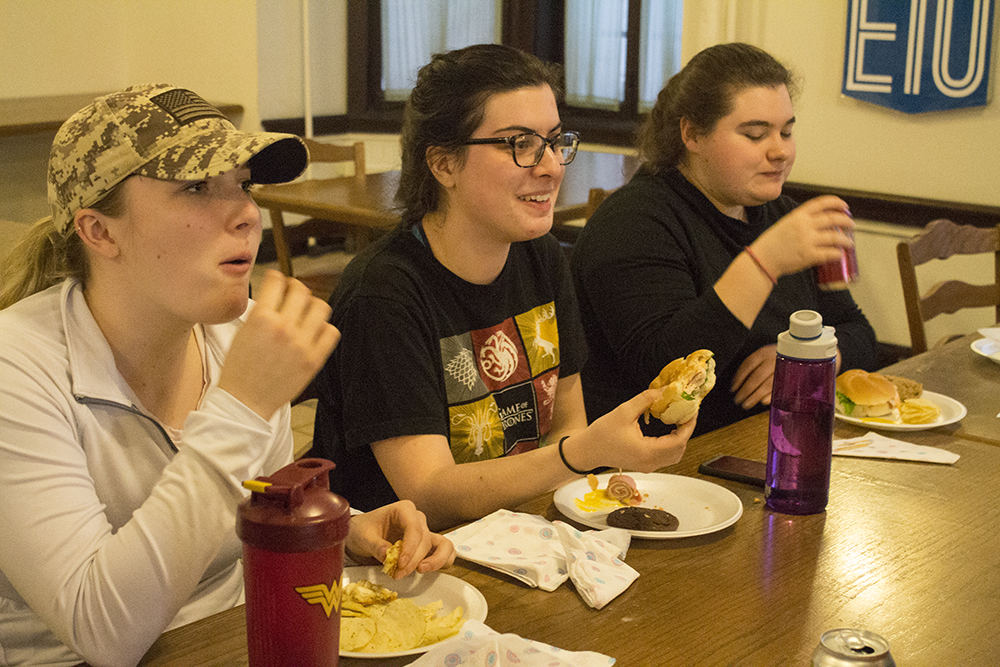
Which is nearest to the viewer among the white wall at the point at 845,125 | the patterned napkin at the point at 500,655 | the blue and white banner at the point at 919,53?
the patterned napkin at the point at 500,655

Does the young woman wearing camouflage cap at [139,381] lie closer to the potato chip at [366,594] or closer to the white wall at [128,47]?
the potato chip at [366,594]

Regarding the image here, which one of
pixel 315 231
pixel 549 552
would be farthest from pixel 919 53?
pixel 549 552

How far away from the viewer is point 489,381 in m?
1.71

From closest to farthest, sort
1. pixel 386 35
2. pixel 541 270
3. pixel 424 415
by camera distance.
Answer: pixel 424 415
pixel 541 270
pixel 386 35

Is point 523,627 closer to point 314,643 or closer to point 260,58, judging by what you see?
point 314,643

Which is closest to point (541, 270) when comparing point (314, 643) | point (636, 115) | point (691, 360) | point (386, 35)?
point (691, 360)

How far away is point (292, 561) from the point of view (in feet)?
2.71

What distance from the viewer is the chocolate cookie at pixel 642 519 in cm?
137

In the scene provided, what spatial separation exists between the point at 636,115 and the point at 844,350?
3547 millimetres

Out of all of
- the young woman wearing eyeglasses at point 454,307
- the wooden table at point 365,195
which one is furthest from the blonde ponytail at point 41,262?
the wooden table at point 365,195

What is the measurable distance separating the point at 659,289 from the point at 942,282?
1.30 metres

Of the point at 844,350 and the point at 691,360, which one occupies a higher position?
the point at 691,360

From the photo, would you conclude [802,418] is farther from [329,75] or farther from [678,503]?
[329,75]

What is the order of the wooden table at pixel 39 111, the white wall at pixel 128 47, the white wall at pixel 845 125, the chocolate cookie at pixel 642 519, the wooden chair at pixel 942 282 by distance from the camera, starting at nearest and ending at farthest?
1. the chocolate cookie at pixel 642 519
2. the wooden chair at pixel 942 282
3. the white wall at pixel 845 125
4. the wooden table at pixel 39 111
5. the white wall at pixel 128 47
